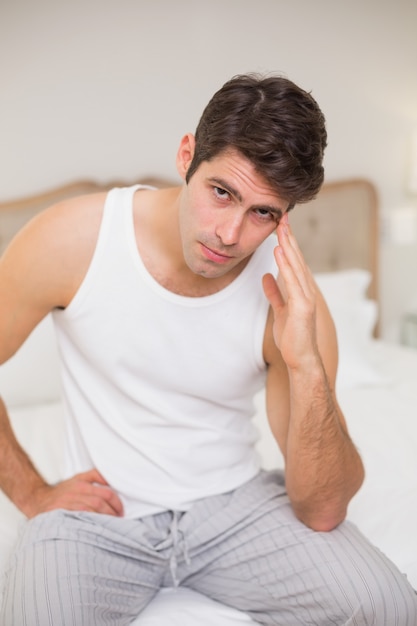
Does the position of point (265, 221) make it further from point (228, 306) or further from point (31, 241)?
point (31, 241)

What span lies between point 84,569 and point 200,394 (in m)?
0.36

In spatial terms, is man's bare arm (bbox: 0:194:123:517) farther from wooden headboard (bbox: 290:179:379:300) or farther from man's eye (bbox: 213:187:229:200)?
wooden headboard (bbox: 290:179:379:300)

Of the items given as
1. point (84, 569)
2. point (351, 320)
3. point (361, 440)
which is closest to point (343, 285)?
point (351, 320)

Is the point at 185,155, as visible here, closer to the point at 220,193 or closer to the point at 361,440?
the point at 220,193

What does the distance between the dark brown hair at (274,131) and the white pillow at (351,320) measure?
130 cm

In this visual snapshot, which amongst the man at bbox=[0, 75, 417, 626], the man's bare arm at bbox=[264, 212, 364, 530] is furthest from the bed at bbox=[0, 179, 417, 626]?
the man's bare arm at bbox=[264, 212, 364, 530]

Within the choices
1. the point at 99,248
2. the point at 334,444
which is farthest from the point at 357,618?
the point at 99,248

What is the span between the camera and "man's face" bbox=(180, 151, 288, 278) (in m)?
1.04

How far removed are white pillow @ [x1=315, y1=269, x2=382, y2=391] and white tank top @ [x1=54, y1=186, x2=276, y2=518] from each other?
3.55ft

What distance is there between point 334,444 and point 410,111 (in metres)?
2.29

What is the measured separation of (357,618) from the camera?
3.26 feet

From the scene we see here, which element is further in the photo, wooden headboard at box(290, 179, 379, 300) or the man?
wooden headboard at box(290, 179, 379, 300)

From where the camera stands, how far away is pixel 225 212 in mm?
1061

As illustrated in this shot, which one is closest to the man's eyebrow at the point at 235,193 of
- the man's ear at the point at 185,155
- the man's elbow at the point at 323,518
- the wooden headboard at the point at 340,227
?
the man's ear at the point at 185,155
